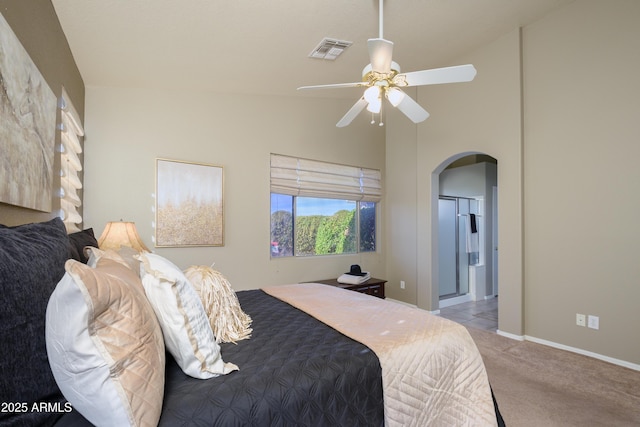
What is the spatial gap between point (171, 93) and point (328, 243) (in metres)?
2.70

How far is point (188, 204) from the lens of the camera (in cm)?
345

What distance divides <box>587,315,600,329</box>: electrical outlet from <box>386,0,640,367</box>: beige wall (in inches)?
1.8

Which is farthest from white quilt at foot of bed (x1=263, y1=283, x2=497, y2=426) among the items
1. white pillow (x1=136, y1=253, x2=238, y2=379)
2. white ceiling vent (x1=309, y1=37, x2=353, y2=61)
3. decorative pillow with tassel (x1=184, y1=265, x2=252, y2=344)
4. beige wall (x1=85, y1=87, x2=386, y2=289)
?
white ceiling vent (x1=309, y1=37, x2=353, y2=61)

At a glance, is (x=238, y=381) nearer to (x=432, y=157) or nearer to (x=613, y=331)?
(x=613, y=331)

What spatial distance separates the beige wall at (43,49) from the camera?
1450 millimetres

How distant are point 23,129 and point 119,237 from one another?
133 centimetres

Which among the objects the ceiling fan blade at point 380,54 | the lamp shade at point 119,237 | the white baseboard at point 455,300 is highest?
the ceiling fan blade at point 380,54

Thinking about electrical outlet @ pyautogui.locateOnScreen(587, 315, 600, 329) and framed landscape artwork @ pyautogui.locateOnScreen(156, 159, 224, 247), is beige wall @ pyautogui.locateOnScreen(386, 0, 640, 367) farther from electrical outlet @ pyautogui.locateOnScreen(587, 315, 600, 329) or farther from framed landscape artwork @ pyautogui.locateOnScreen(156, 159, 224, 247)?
framed landscape artwork @ pyautogui.locateOnScreen(156, 159, 224, 247)

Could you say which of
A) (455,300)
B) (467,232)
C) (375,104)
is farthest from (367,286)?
(375,104)

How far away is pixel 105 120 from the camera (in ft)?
10.2

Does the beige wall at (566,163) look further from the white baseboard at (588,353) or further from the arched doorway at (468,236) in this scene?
the arched doorway at (468,236)

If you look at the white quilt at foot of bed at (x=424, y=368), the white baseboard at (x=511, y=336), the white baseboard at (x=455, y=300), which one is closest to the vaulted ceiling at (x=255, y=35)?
the white quilt at foot of bed at (x=424, y=368)

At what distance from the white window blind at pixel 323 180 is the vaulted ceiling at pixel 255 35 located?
3.26 ft

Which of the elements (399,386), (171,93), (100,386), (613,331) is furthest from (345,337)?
(171,93)
